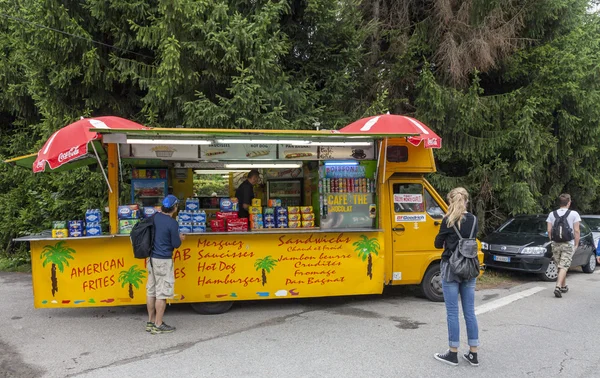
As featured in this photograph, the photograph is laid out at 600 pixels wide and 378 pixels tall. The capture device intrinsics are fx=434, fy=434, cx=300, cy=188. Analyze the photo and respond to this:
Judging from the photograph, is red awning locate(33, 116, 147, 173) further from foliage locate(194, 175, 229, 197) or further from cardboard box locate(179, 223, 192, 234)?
foliage locate(194, 175, 229, 197)

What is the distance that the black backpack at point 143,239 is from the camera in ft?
18.0

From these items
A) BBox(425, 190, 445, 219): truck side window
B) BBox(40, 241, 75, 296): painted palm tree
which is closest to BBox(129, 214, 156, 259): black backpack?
BBox(40, 241, 75, 296): painted palm tree

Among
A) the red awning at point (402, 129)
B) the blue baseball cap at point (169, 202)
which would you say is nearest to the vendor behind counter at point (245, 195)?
the blue baseball cap at point (169, 202)

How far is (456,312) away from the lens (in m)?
4.51

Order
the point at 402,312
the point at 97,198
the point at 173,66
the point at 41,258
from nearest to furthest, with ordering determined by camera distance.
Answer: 1. the point at 41,258
2. the point at 402,312
3. the point at 173,66
4. the point at 97,198

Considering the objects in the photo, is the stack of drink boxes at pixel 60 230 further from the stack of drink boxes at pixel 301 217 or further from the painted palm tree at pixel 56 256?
the stack of drink boxes at pixel 301 217

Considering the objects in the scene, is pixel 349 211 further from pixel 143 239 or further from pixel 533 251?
pixel 533 251

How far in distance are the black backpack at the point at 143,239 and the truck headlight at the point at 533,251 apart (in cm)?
781

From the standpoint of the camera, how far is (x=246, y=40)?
26.6 feet

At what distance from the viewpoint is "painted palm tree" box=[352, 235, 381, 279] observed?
6.72m

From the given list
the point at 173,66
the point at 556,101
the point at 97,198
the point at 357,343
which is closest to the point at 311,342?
the point at 357,343

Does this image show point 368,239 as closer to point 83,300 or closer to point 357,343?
point 357,343

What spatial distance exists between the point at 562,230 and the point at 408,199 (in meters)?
3.00

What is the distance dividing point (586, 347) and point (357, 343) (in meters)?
2.71
